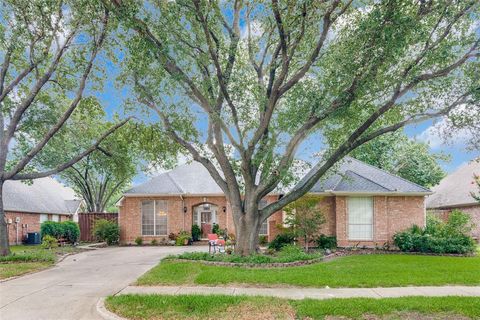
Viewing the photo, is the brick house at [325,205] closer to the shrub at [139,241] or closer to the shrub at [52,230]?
the shrub at [139,241]

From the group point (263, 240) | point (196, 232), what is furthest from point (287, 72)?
point (196, 232)

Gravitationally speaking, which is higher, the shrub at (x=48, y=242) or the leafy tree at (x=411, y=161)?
the leafy tree at (x=411, y=161)

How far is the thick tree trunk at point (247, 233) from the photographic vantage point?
1370cm

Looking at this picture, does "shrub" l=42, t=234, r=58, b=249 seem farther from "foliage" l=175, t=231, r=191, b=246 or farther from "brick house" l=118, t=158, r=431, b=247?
"foliage" l=175, t=231, r=191, b=246

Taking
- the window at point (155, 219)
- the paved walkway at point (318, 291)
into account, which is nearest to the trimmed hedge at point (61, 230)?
the window at point (155, 219)

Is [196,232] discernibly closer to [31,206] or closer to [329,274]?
[329,274]

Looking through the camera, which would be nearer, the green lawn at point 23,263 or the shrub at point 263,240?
the green lawn at point 23,263

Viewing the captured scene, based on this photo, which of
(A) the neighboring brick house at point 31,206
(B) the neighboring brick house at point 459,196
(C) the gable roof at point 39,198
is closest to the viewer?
(B) the neighboring brick house at point 459,196

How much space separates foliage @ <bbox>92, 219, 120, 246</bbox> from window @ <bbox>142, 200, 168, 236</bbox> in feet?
5.33

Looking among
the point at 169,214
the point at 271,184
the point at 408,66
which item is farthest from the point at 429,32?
the point at 169,214

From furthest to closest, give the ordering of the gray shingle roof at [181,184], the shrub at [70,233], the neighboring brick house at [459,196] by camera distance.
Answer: the shrub at [70,233]
the neighboring brick house at [459,196]
the gray shingle roof at [181,184]

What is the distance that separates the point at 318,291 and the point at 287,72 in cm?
787

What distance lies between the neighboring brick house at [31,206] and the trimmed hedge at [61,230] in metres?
2.78

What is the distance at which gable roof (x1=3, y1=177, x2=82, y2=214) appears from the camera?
26984mm
